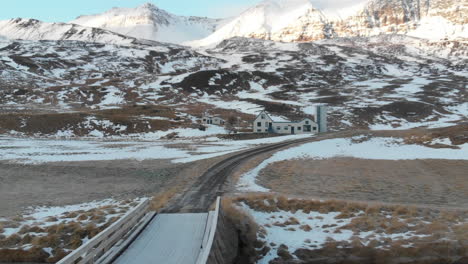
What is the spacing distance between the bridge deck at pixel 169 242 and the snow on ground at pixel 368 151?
17786mm

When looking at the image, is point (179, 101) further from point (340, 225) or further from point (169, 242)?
point (169, 242)

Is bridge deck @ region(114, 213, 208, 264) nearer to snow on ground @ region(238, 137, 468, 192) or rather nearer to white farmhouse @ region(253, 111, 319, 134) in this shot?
snow on ground @ region(238, 137, 468, 192)

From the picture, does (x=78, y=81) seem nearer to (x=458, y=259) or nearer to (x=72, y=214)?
(x=72, y=214)

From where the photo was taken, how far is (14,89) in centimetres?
14250

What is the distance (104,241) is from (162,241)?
2164mm

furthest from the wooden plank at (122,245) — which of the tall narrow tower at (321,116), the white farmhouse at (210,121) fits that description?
the tall narrow tower at (321,116)

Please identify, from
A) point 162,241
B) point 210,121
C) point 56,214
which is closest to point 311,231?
point 162,241

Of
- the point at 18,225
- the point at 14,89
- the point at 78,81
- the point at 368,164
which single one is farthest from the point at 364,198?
the point at 78,81

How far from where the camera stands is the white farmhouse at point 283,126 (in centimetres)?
8819

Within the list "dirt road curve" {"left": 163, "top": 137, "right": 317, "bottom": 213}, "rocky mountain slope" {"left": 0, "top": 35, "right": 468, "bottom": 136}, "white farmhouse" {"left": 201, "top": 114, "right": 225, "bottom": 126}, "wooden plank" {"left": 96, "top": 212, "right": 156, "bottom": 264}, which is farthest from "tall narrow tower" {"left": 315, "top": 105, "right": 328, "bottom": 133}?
"wooden plank" {"left": 96, "top": 212, "right": 156, "bottom": 264}

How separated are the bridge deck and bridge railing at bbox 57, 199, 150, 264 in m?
0.76

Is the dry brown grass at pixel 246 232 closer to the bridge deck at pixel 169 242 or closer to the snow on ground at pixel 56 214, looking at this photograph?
the bridge deck at pixel 169 242

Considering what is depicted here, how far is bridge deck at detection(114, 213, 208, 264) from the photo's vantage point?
1219 cm

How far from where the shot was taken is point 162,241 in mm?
13734
